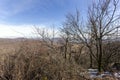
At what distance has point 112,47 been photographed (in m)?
16.6

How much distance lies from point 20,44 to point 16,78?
1558 mm

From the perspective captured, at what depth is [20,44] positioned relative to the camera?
28.2 feet

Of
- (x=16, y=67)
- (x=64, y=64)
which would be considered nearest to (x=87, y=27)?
(x=64, y=64)

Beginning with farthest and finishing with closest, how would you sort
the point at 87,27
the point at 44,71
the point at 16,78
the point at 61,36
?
the point at 61,36, the point at 87,27, the point at 44,71, the point at 16,78

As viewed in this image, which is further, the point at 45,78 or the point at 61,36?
the point at 61,36

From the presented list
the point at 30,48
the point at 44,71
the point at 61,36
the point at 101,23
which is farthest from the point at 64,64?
the point at 61,36

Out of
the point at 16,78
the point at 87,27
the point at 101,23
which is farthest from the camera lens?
the point at 87,27

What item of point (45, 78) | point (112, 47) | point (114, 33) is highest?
point (114, 33)

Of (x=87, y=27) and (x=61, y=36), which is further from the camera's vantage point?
(x=61, y=36)

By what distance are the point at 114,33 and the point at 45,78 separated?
8440mm

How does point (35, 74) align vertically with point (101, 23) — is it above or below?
below

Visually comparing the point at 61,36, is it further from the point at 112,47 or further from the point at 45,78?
the point at 45,78

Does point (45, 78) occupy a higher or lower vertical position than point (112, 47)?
lower

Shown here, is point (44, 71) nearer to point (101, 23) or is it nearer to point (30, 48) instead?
point (30, 48)
